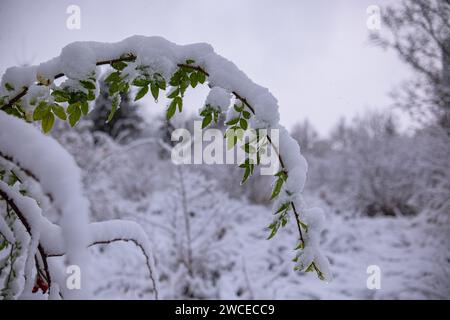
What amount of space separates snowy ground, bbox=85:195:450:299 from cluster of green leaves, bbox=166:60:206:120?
9.15 ft

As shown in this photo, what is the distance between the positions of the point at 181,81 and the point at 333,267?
16.0 ft

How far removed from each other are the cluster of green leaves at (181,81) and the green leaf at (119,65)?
134 millimetres

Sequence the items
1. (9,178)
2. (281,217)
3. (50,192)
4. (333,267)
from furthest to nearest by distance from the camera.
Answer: (333,267)
(9,178)
(281,217)
(50,192)

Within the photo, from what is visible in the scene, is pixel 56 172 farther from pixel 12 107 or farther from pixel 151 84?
pixel 12 107

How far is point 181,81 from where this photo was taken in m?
0.84

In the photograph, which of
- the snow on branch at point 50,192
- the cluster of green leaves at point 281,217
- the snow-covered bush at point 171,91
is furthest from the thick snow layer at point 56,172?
the cluster of green leaves at point 281,217

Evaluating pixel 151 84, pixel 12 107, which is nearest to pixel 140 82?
pixel 151 84

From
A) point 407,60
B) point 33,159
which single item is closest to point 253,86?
point 33,159

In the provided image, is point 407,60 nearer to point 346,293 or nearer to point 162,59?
point 346,293

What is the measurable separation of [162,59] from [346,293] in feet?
13.8

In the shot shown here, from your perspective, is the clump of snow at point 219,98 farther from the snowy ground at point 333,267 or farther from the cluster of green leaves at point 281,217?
the snowy ground at point 333,267

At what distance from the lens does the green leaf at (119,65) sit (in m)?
0.82

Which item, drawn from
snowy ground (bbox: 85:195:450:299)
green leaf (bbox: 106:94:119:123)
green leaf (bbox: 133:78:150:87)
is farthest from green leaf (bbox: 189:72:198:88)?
snowy ground (bbox: 85:195:450:299)

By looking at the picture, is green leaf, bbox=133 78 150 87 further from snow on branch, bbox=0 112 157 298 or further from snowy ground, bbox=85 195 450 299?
snowy ground, bbox=85 195 450 299
